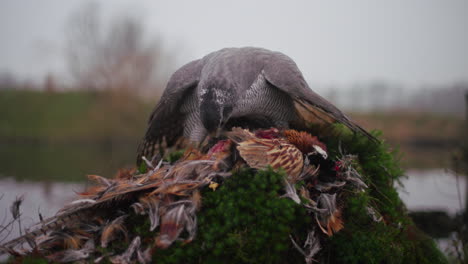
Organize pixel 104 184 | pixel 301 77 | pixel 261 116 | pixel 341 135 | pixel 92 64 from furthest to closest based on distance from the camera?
pixel 92 64
pixel 261 116
pixel 301 77
pixel 341 135
pixel 104 184

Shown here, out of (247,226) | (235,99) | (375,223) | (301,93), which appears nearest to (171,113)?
(235,99)

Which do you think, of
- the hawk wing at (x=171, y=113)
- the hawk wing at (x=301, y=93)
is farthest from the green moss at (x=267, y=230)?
the hawk wing at (x=171, y=113)

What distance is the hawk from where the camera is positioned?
2875 mm

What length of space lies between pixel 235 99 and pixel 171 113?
96 centimetres

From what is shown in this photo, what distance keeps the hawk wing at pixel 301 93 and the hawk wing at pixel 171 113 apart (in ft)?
2.65

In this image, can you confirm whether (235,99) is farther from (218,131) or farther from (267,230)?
(267,230)

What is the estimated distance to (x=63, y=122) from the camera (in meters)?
20.2

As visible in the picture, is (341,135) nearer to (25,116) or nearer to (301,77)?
(301,77)

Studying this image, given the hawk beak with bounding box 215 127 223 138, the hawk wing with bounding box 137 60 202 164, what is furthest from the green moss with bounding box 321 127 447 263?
the hawk wing with bounding box 137 60 202 164

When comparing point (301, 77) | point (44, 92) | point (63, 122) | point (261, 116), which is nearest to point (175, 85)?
point (261, 116)

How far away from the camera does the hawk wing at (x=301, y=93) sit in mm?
2709

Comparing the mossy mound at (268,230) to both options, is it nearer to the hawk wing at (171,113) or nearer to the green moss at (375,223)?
the green moss at (375,223)

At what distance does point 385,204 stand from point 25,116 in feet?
73.7

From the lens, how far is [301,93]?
2.84 m
